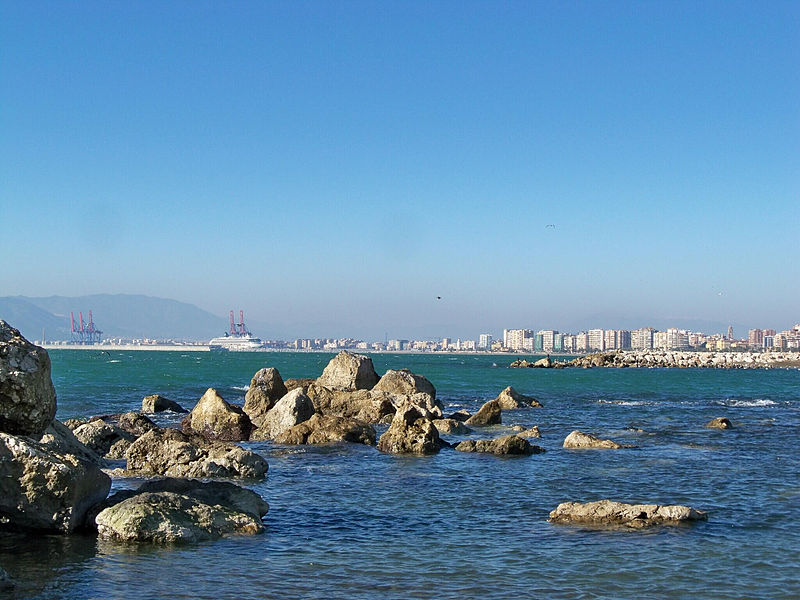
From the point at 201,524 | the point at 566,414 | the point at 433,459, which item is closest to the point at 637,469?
the point at 433,459

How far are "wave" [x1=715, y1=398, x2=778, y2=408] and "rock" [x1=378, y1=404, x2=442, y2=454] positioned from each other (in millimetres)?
34991

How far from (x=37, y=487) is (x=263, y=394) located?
25232 millimetres

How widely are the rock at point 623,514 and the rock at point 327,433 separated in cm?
1392

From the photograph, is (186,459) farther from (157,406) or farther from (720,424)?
(720,424)

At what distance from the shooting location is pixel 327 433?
102 feet

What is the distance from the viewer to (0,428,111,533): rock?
48.8ft

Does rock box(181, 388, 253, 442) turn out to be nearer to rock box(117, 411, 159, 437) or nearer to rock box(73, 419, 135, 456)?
Result: rock box(117, 411, 159, 437)

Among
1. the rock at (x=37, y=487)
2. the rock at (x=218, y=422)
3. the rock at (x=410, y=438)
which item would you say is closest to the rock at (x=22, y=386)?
the rock at (x=37, y=487)

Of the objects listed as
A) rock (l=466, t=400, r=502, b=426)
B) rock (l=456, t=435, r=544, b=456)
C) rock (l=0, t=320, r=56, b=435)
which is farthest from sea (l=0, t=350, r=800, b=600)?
rock (l=466, t=400, r=502, b=426)

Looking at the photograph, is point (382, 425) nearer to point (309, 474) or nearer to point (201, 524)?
point (309, 474)

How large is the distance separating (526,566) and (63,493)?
8.54 metres

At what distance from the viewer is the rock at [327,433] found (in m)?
30.9

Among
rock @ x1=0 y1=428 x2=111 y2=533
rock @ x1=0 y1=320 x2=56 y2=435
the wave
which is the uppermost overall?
rock @ x1=0 y1=320 x2=56 y2=435

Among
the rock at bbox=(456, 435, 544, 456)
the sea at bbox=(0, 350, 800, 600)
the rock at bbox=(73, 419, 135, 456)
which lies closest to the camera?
the sea at bbox=(0, 350, 800, 600)
